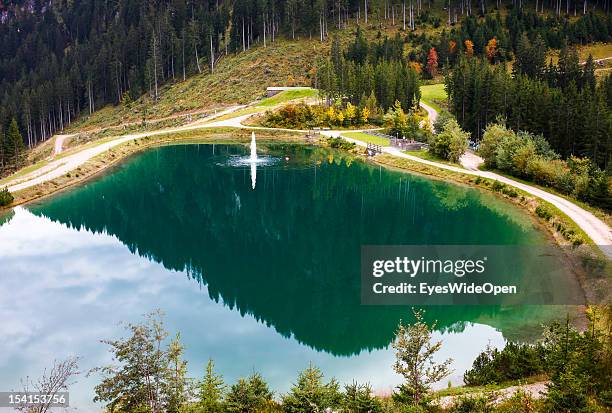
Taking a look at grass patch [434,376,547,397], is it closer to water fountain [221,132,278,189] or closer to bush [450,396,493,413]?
bush [450,396,493,413]

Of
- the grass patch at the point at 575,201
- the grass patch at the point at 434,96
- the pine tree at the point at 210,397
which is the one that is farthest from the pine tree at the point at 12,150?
the pine tree at the point at 210,397

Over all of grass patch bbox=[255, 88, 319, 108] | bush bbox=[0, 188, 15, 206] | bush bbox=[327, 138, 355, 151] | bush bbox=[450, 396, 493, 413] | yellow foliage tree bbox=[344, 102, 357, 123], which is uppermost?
grass patch bbox=[255, 88, 319, 108]

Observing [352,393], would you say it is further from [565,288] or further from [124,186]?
[124,186]

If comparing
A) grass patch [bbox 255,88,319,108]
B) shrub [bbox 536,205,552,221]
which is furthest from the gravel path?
grass patch [bbox 255,88,319,108]

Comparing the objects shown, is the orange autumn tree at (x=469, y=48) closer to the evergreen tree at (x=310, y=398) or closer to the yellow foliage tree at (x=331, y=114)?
the yellow foliage tree at (x=331, y=114)

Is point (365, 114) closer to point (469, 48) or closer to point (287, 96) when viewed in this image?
point (287, 96)

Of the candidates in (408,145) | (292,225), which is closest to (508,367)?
(292,225)
